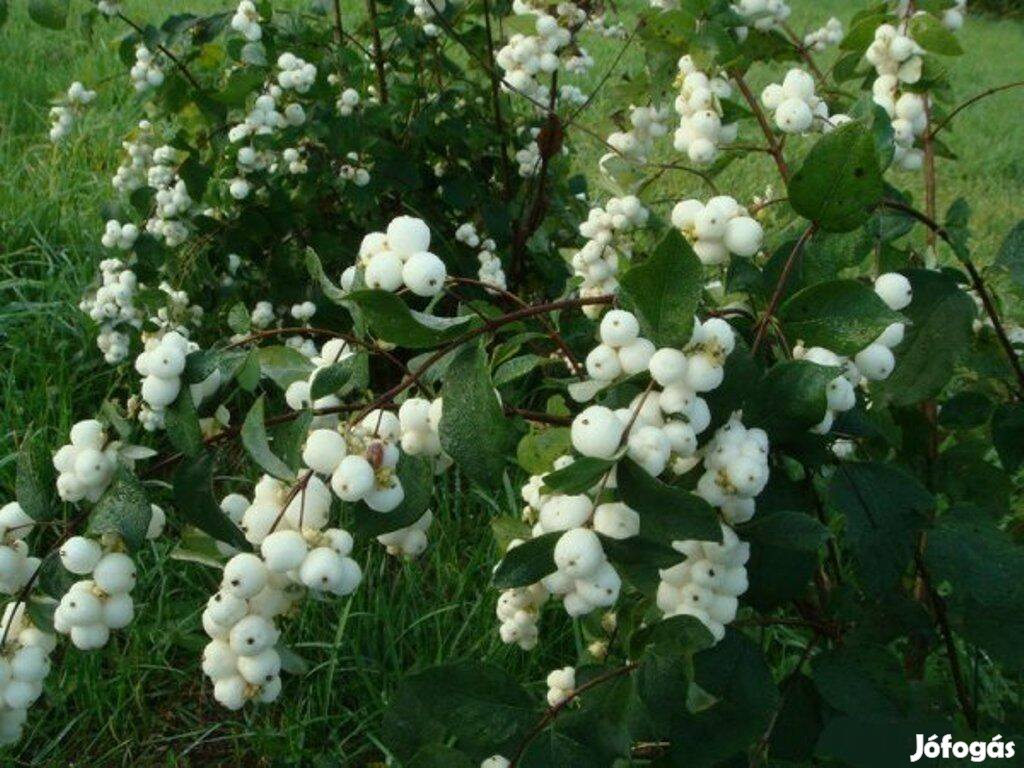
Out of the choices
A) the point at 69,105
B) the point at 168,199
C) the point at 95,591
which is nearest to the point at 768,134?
the point at 95,591

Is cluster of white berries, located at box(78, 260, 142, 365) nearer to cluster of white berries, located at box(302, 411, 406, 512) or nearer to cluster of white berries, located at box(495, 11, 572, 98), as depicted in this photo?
cluster of white berries, located at box(495, 11, 572, 98)

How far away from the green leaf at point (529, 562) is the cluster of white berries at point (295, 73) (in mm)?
1600

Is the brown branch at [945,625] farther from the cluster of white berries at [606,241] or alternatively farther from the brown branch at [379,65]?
the brown branch at [379,65]

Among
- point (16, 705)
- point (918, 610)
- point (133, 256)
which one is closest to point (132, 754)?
point (16, 705)

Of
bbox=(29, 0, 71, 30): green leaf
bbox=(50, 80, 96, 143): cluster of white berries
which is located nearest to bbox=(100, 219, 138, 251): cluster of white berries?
bbox=(50, 80, 96, 143): cluster of white berries

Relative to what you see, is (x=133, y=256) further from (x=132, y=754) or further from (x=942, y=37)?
(x=942, y=37)

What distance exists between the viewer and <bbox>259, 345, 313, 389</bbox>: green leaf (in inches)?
43.0

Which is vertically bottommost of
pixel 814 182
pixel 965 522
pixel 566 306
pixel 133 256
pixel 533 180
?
pixel 133 256

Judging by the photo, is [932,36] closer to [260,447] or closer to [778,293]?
[778,293]

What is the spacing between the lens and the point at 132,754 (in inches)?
76.4

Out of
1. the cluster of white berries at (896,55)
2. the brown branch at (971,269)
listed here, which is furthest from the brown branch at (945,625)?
the cluster of white berries at (896,55)

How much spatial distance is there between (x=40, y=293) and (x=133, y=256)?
64 centimetres

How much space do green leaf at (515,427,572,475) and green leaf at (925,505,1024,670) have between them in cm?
43

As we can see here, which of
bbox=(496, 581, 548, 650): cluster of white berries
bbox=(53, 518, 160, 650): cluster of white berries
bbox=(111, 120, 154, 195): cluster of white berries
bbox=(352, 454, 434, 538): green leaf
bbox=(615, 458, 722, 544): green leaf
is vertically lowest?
bbox=(111, 120, 154, 195): cluster of white berries
